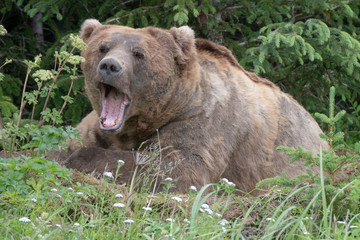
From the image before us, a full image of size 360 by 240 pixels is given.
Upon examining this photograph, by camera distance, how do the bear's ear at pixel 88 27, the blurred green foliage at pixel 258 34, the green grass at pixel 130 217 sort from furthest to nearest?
the blurred green foliage at pixel 258 34 → the bear's ear at pixel 88 27 → the green grass at pixel 130 217

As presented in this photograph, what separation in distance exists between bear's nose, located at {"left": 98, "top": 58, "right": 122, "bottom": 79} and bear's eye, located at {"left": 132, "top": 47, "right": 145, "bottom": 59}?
11.8 inches

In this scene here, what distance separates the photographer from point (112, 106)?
543 cm

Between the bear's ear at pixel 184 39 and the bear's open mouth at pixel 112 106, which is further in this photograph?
the bear's ear at pixel 184 39

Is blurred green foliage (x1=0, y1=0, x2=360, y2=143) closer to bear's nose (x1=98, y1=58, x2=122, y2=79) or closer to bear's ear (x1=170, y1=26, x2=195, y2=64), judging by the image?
bear's ear (x1=170, y1=26, x2=195, y2=64)

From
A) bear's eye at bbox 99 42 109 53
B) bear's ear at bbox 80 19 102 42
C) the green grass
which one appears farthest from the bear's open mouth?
the green grass

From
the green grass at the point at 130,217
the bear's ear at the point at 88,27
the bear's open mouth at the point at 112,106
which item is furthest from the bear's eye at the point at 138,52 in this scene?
the green grass at the point at 130,217

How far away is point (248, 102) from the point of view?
6.03 meters

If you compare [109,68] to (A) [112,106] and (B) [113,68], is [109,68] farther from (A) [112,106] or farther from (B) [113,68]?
(A) [112,106]

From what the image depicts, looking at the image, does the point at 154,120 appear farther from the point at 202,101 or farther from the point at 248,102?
the point at 248,102

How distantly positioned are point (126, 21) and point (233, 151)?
2550mm

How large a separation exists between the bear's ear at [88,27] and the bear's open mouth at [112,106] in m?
0.68

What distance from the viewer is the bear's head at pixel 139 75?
527cm

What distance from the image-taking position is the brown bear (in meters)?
→ 5.29

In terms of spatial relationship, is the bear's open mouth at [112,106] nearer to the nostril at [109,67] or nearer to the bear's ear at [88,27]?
the nostril at [109,67]
